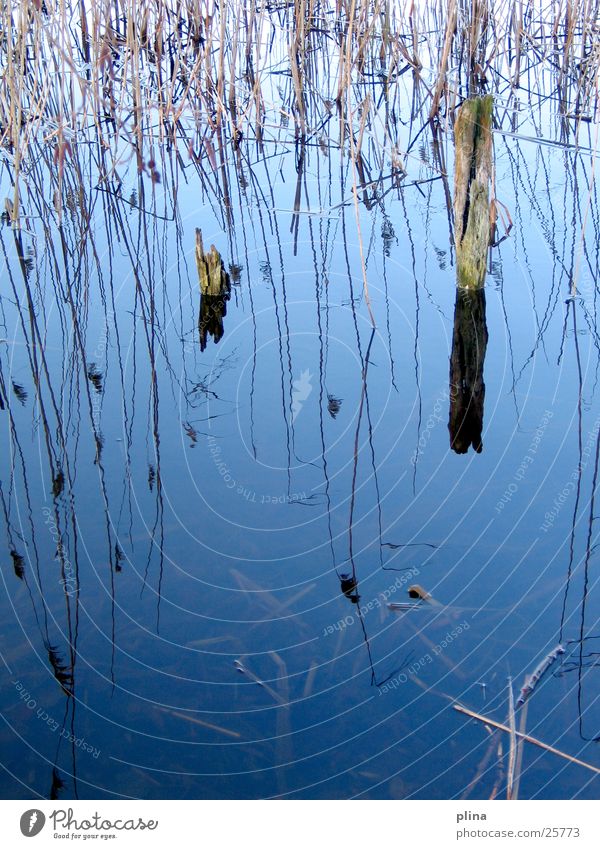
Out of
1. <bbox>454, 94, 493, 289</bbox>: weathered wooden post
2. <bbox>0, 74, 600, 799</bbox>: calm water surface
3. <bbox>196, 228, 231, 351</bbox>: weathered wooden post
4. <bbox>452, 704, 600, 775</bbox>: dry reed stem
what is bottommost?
<bbox>452, 704, 600, 775</bbox>: dry reed stem

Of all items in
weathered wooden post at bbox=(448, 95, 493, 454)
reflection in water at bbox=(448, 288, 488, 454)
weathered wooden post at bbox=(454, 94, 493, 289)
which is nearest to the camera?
reflection in water at bbox=(448, 288, 488, 454)

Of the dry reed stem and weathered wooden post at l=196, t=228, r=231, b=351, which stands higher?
weathered wooden post at l=196, t=228, r=231, b=351

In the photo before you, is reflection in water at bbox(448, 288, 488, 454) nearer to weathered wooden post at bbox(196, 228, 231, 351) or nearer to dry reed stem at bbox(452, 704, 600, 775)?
weathered wooden post at bbox(196, 228, 231, 351)

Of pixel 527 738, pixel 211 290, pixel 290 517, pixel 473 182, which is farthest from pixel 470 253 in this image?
pixel 527 738

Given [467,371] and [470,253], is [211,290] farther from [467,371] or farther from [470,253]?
[467,371]

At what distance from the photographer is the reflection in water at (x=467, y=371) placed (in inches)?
107

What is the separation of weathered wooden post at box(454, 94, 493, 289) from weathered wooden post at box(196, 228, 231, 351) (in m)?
0.92

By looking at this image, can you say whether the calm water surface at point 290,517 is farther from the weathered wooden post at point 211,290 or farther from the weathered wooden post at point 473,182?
the weathered wooden post at point 473,182

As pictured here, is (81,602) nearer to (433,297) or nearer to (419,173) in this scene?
(433,297)

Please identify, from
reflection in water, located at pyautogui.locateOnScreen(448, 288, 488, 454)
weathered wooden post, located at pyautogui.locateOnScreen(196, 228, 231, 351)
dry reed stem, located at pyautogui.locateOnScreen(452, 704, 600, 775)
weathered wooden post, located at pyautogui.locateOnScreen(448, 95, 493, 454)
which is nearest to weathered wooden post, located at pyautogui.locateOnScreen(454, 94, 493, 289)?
weathered wooden post, located at pyautogui.locateOnScreen(448, 95, 493, 454)

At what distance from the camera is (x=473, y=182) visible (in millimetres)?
3242

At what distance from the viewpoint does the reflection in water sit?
2.71 m

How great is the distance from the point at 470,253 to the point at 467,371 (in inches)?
22.9
